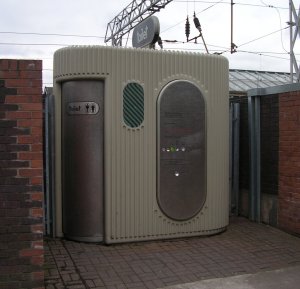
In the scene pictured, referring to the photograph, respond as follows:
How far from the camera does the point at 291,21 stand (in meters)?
12.3

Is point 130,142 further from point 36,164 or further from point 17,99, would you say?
point 17,99

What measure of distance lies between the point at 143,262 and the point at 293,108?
334cm

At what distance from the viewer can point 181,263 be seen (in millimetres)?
5641

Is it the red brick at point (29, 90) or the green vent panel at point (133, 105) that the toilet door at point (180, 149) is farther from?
the red brick at point (29, 90)

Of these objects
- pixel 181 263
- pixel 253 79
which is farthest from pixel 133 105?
pixel 253 79

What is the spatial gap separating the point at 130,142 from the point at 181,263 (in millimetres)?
1741

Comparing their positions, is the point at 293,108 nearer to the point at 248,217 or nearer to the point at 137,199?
the point at 248,217

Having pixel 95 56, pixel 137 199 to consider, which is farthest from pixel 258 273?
pixel 95 56

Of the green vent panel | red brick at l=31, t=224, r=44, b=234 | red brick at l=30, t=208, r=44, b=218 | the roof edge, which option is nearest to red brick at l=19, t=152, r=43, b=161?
red brick at l=30, t=208, r=44, b=218

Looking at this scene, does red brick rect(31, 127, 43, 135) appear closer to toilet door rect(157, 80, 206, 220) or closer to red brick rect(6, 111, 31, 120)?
red brick rect(6, 111, 31, 120)

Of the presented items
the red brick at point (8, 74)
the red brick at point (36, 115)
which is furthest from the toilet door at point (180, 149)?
the red brick at point (8, 74)

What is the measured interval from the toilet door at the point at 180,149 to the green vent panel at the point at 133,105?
0.26m

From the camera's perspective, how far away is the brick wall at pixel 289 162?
7.07 metres

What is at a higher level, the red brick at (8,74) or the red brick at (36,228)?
the red brick at (8,74)
